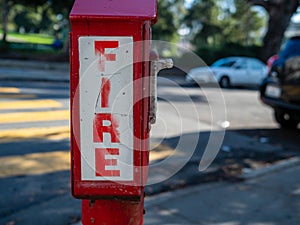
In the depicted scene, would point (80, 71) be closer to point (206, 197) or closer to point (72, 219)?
point (72, 219)

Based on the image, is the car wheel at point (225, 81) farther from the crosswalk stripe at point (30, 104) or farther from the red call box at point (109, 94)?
the red call box at point (109, 94)

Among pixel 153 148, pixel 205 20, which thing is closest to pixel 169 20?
pixel 205 20

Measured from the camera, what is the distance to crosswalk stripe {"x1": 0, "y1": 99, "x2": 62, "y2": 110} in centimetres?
809

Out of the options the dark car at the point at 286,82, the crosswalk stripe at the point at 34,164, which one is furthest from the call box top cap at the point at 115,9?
the dark car at the point at 286,82

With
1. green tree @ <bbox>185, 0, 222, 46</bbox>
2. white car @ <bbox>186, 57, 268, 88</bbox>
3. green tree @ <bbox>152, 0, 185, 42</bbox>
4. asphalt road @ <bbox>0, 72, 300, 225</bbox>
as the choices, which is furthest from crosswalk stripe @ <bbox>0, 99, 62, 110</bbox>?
green tree @ <bbox>185, 0, 222, 46</bbox>

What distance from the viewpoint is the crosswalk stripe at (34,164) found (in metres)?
4.80

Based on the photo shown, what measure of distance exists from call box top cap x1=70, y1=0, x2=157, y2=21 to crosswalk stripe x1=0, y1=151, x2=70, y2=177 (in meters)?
3.53

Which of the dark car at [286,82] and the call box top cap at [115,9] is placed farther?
the dark car at [286,82]

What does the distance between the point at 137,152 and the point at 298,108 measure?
20.3ft

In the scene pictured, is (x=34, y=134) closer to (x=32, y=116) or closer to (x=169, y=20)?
(x=32, y=116)

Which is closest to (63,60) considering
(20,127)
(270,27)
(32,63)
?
(32,63)

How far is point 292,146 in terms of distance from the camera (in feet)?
23.2

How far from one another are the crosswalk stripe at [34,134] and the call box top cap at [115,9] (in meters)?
4.79

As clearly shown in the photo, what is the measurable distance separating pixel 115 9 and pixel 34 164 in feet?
12.8
